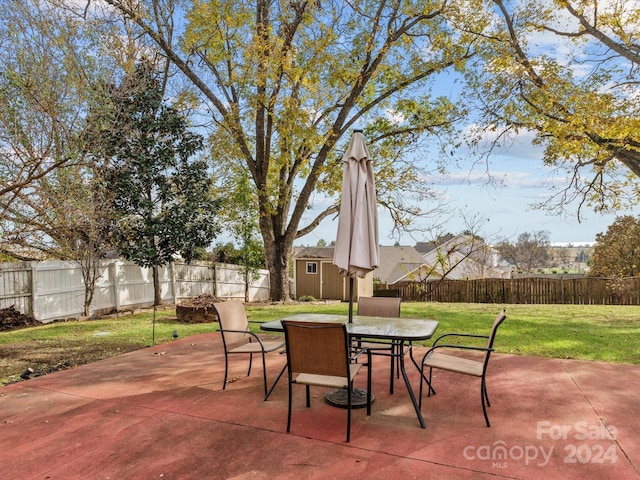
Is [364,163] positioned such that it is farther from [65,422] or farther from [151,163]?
[151,163]

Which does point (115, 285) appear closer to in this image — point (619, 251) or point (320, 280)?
point (320, 280)

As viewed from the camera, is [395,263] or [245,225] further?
[395,263]

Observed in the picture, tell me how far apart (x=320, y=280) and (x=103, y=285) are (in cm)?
1388

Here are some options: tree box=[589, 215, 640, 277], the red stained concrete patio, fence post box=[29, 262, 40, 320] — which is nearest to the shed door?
tree box=[589, 215, 640, 277]

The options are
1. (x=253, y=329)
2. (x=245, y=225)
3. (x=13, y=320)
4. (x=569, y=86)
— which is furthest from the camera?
(x=245, y=225)

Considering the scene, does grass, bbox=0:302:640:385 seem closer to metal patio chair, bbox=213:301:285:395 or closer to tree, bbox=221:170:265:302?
metal patio chair, bbox=213:301:285:395

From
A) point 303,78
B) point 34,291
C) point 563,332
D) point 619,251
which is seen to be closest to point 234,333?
point 563,332

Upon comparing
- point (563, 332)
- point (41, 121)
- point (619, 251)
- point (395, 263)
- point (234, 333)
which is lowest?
point (563, 332)

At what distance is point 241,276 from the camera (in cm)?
1653

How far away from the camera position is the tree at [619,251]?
18648mm

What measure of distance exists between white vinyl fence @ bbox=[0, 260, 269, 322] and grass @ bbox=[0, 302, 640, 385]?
86cm

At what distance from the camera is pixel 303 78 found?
1182 centimetres

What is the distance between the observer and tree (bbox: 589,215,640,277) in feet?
61.2

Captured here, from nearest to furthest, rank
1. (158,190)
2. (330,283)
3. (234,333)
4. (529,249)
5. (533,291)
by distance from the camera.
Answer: (234,333), (158,190), (533,291), (330,283), (529,249)
